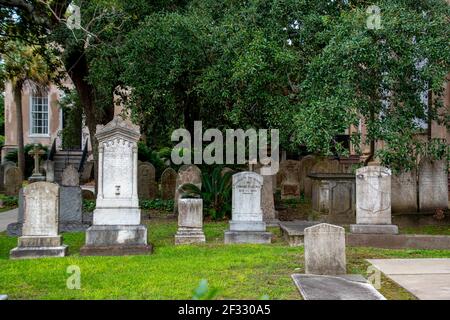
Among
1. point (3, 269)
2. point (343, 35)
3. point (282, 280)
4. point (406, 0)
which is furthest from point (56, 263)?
point (406, 0)

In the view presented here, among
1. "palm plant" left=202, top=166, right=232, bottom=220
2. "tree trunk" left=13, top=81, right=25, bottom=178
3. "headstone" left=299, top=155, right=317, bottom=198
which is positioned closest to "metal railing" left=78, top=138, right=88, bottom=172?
"tree trunk" left=13, top=81, right=25, bottom=178

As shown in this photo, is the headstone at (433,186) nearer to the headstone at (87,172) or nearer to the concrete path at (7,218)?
the concrete path at (7,218)

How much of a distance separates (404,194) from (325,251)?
Result: 557 centimetres

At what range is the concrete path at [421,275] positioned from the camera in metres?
6.00

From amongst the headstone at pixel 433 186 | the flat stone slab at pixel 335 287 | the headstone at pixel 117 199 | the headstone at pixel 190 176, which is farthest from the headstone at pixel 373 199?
the headstone at pixel 190 176

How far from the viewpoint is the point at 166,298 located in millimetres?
5988

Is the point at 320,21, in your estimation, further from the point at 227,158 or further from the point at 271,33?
the point at 227,158

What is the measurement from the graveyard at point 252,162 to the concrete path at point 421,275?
5 cm

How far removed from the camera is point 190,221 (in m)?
10.8

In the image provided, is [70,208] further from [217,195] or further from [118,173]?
[217,195]

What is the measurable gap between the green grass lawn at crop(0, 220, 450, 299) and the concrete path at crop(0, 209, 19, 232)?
3.86 meters

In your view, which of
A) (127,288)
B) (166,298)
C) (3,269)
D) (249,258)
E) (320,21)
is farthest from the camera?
(320,21)

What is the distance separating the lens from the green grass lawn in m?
6.27

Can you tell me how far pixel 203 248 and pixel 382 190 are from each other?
389cm
